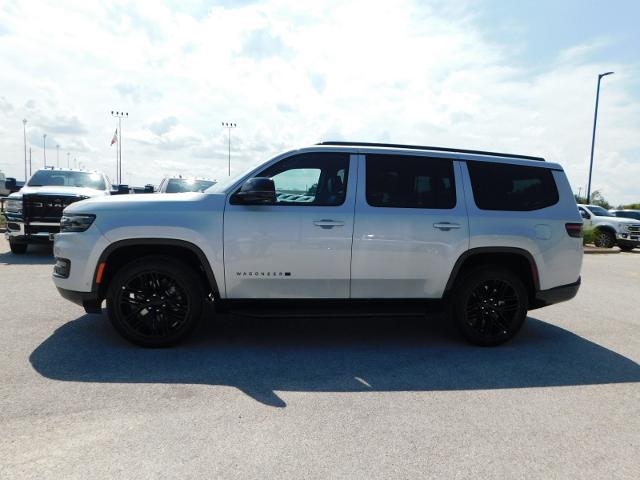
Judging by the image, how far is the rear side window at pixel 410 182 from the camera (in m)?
4.77

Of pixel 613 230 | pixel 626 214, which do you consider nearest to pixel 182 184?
pixel 613 230

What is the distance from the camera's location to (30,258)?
10.2 meters

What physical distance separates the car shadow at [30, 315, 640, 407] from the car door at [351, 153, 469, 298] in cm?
65

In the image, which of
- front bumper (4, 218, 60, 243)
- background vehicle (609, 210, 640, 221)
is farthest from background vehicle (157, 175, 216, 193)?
background vehicle (609, 210, 640, 221)

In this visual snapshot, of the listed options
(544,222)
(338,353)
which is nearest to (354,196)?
(338,353)

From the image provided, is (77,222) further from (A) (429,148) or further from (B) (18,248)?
(B) (18,248)

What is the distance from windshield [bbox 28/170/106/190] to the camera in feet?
37.2

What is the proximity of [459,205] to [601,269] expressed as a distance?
8.97 meters

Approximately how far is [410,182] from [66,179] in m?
9.59

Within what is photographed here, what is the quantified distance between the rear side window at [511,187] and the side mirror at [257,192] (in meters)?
2.12

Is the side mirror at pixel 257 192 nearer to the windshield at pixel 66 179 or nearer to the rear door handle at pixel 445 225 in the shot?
the rear door handle at pixel 445 225

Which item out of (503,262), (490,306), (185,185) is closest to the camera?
(490,306)

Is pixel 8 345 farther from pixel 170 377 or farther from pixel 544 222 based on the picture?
pixel 544 222

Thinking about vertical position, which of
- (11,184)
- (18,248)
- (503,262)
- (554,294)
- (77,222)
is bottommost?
(18,248)
